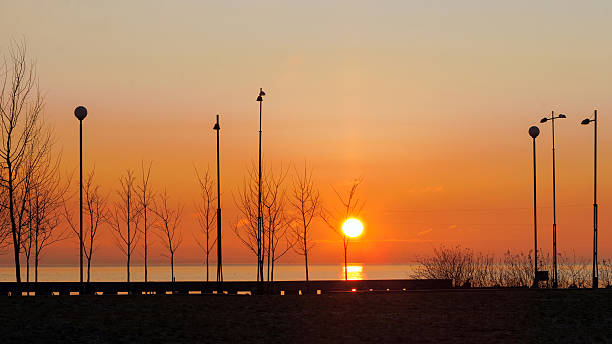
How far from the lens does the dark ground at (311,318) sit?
3083 centimetres

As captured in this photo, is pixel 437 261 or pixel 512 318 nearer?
pixel 512 318

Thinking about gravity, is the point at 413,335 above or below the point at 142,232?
below

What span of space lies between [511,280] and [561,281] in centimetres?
307

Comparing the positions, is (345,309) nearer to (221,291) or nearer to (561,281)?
(221,291)

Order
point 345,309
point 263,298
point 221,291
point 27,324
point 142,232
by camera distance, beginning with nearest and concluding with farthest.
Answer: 1. point 27,324
2. point 345,309
3. point 263,298
4. point 221,291
5. point 142,232

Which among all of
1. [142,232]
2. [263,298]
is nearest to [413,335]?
[263,298]

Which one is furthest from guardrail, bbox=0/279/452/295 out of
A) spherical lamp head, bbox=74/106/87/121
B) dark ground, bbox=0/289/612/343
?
spherical lamp head, bbox=74/106/87/121

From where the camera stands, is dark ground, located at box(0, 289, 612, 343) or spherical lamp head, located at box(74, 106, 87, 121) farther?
spherical lamp head, located at box(74, 106, 87, 121)

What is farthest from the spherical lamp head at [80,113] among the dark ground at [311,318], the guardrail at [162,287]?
the dark ground at [311,318]

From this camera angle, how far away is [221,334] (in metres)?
31.3

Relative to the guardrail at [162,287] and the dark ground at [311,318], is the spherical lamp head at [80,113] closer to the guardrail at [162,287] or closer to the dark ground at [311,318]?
the guardrail at [162,287]

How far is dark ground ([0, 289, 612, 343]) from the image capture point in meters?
30.8

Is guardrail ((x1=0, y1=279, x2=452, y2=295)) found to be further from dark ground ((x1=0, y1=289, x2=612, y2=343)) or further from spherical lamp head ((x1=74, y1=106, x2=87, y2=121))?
spherical lamp head ((x1=74, y1=106, x2=87, y2=121))

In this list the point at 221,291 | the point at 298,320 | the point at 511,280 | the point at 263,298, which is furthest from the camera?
the point at 511,280
